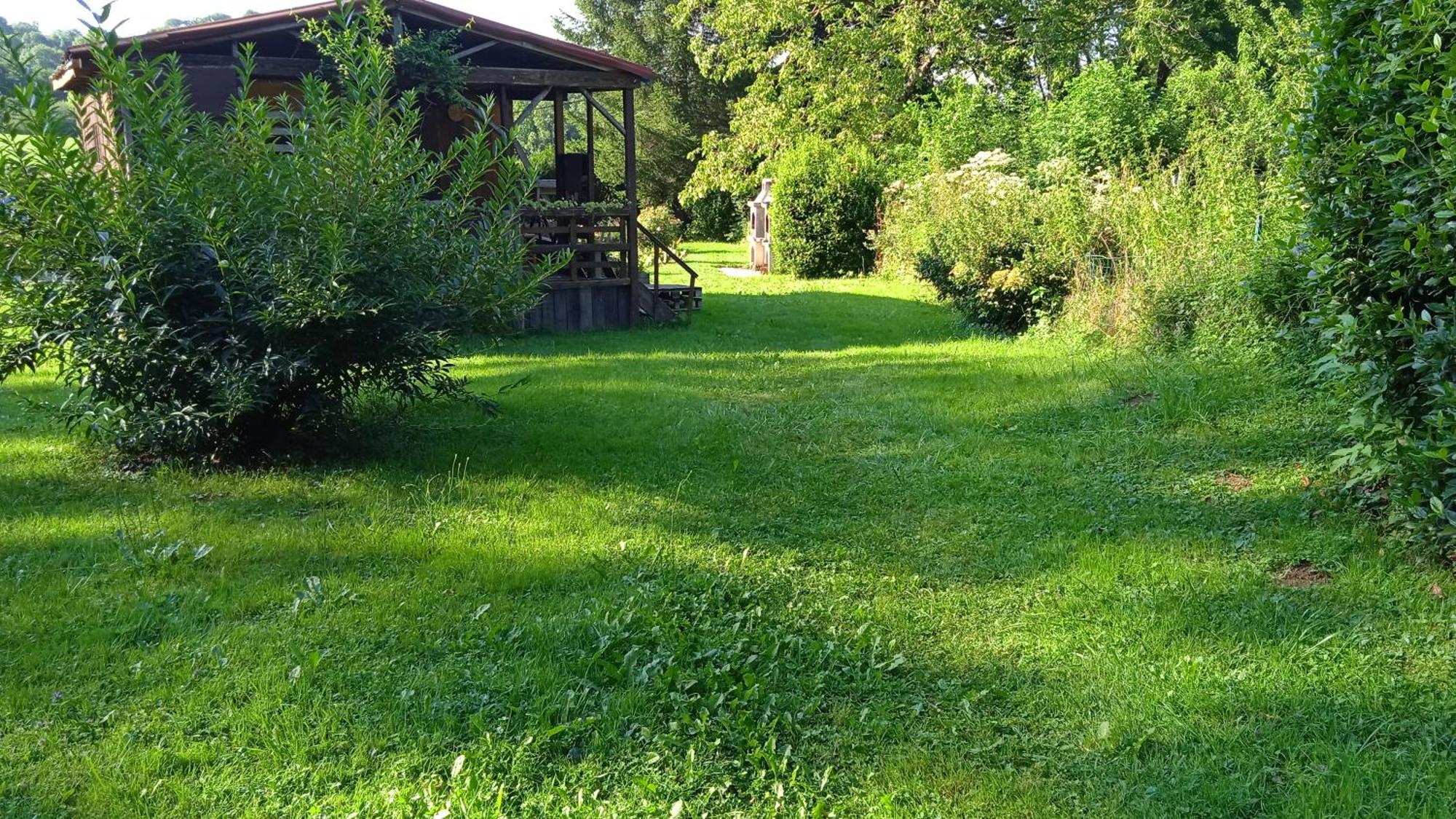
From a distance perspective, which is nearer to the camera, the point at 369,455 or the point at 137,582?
the point at 137,582

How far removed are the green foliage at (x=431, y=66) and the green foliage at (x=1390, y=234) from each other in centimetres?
925

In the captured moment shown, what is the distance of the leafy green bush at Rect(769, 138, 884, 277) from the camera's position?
20.0 m

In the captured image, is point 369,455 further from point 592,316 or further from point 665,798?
point 592,316

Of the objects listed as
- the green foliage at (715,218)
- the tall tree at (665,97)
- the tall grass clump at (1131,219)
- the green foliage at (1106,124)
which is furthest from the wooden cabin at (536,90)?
the tall tree at (665,97)

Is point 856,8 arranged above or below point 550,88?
above

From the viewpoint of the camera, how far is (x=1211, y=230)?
9.14 meters

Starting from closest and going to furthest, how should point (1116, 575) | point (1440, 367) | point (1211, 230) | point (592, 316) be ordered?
1. point (1440, 367)
2. point (1116, 575)
3. point (1211, 230)
4. point (592, 316)

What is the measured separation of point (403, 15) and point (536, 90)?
212 cm

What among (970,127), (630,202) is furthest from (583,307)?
(970,127)

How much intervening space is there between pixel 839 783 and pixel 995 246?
366 inches

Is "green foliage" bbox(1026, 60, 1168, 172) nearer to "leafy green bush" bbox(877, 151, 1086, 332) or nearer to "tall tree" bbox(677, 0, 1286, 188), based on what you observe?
"leafy green bush" bbox(877, 151, 1086, 332)

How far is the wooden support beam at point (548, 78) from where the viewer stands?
12.4 m

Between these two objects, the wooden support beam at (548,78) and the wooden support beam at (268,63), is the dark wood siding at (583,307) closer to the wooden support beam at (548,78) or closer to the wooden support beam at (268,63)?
the wooden support beam at (548,78)

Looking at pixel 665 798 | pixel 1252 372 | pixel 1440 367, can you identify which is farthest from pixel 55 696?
pixel 1252 372
